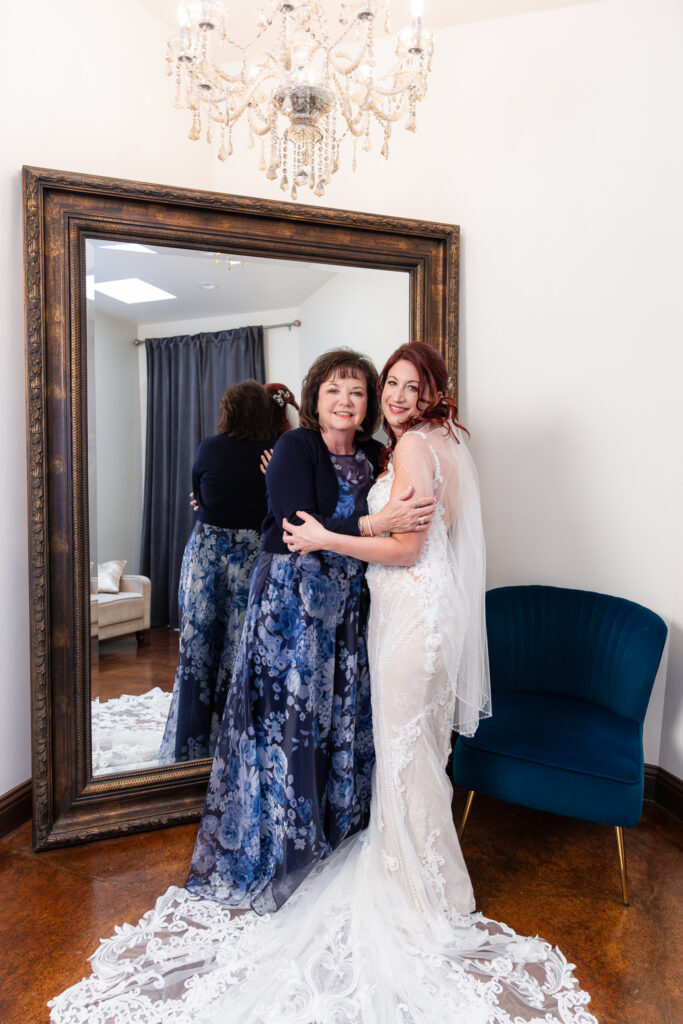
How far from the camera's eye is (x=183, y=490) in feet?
7.89

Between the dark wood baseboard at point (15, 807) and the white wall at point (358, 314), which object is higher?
the white wall at point (358, 314)

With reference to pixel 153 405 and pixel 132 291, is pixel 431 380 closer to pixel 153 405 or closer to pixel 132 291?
pixel 153 405

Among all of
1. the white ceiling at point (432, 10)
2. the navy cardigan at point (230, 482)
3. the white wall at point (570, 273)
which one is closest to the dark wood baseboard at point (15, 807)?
the navy cardigan at point (230, 482)

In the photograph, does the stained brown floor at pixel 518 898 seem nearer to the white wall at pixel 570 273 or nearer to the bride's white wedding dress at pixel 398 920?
the bride's white wedding dress at pixel 398 920

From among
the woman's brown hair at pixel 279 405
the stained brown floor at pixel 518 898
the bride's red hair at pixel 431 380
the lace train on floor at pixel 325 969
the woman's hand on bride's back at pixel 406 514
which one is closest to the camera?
the lace train on floor at pixel 325 969

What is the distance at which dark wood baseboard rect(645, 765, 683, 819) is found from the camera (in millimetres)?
2506

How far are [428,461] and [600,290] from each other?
4.04ft

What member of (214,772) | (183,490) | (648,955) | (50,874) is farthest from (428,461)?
(50,874)

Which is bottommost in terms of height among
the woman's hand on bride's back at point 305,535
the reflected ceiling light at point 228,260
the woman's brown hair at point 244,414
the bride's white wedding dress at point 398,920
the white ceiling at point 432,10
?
the bride's white wedding dress at point 398,920

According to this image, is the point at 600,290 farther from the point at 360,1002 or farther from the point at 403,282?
the point at 360,1002

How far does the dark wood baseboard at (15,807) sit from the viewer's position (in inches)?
91.3

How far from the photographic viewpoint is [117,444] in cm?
232

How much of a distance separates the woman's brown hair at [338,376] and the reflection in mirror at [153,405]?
0.35 m

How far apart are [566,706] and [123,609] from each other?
1.62 m
